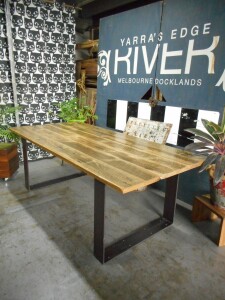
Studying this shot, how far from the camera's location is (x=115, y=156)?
1.74 m

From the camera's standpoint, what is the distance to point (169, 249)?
74.4 inches

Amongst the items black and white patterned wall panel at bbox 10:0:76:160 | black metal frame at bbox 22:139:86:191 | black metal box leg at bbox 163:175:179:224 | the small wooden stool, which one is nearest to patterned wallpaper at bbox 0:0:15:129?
black and white patterned wall panel at bbox 10:0:76:160

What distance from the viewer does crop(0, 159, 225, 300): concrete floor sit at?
4.92ft

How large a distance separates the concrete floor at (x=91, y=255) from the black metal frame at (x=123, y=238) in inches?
2.1

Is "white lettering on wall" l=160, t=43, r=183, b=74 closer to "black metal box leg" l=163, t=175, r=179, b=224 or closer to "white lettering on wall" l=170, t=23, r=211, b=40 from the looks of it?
"white lettering on wall" l=170, t=23, r=211, b=40

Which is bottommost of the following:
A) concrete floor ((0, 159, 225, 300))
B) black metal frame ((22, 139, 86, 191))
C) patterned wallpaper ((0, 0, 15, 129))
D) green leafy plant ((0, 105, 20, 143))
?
concrete floor ((0, 159, 225, 300))

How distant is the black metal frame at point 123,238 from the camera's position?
1602 millimetres

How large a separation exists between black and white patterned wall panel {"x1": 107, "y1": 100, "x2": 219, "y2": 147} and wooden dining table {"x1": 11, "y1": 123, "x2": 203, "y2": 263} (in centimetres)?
65

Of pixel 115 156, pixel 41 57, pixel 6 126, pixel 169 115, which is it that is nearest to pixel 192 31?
pixel 169 115

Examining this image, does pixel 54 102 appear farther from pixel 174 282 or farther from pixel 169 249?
pixel 174 282

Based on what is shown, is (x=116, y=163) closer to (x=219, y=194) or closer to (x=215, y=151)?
(x=215, y=151)

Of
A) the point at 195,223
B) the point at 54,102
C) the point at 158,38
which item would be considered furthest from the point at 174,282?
the point at 54,102

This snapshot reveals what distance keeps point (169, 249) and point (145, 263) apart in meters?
0.28

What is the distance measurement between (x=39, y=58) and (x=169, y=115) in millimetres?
2312
